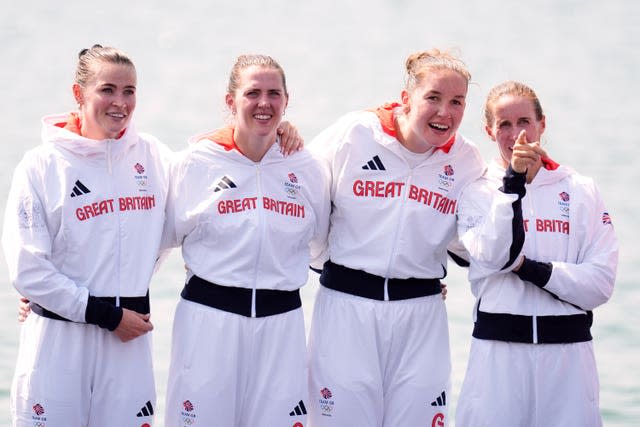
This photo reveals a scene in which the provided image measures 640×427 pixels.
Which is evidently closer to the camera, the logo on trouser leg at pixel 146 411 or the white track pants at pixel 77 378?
the white track pants at pixel 77 378

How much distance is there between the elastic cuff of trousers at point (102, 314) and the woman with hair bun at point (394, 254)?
84 centimetres

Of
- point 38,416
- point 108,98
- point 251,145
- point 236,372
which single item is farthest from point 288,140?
point 38,416

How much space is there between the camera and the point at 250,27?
1838 cm

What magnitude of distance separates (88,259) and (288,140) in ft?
3.01

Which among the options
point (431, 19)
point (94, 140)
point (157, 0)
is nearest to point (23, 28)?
point (157, 0)

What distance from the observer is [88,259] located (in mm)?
4773

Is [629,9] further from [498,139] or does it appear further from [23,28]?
[498,139]

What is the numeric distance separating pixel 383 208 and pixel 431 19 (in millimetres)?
13928

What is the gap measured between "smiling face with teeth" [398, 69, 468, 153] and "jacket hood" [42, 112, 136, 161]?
3.70 feet

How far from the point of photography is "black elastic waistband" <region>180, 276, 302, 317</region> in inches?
191

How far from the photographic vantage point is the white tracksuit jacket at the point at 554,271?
472 cm

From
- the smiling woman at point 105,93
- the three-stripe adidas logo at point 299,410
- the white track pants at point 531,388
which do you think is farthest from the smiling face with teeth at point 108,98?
the white track pants at point 531,388

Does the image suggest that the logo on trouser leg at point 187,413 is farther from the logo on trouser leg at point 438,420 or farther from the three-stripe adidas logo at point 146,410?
the logo on trouser leg at point 438,420

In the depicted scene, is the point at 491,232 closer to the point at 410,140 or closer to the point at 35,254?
the point at 410,140
